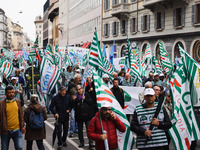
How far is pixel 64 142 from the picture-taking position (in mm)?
10031

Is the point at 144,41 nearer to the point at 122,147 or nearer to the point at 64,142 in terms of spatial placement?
the point at 64,142

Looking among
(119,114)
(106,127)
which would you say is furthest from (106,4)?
(106,127)

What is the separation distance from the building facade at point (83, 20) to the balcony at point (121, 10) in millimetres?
7269

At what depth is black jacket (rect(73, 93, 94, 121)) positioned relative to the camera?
388 inches

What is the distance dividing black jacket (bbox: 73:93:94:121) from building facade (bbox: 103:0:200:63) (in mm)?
Result: 19905

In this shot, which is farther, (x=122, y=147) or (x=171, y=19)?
(x=171, y=19)

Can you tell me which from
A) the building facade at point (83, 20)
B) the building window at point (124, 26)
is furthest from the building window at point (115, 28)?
the building facade at point (83, 20)

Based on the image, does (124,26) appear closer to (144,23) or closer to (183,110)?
(144,23)

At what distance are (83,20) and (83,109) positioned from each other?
53759 millimetres

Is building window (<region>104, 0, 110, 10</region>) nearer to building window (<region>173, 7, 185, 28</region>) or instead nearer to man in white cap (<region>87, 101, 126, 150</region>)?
building window (<region>173, 7, 185, 28</region>)

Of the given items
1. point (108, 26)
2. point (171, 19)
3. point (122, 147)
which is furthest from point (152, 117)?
point (108, 26)

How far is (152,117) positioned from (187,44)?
24918 mm

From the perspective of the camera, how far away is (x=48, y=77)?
41.6 ft

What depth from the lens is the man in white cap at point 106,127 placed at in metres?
5.82
